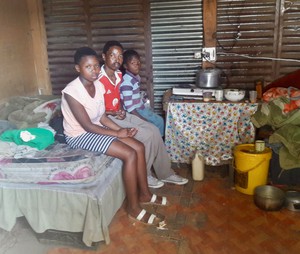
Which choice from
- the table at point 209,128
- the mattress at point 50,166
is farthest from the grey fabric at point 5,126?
the table at point 209,128

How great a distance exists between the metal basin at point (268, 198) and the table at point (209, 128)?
64 centimetres

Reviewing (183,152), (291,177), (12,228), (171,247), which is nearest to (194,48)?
(183,152)

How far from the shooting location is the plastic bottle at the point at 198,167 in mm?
2975

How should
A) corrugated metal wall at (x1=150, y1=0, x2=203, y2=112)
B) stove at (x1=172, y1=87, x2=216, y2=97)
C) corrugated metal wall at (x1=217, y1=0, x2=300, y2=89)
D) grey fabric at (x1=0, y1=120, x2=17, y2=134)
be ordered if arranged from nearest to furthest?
grey fabric at (x1=0, y1=120, x2=17, y2=134) → stove at (x1=172, y1=87, x2=216, y2=97) → corrugated metal wall at (x1=217, y1=0, x2=300, y2=89) → corrugated metal wall at (x1=150, y1=0, x2=203, y2=112)

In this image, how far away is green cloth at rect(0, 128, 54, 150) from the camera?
239 centimetres

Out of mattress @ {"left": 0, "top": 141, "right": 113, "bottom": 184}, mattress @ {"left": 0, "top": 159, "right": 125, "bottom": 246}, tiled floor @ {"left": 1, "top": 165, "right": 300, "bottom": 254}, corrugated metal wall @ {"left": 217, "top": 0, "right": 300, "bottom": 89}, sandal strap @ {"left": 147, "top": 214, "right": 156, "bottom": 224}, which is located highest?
corrugated metal wall @ {"left": 217, "top": 0, "right": 300, "bottom": 89}

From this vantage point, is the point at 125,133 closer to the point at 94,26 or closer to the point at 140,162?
the point at 140,162

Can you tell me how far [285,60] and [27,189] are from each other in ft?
9.53

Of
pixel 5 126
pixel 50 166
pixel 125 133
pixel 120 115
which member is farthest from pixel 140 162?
pixel 5 126

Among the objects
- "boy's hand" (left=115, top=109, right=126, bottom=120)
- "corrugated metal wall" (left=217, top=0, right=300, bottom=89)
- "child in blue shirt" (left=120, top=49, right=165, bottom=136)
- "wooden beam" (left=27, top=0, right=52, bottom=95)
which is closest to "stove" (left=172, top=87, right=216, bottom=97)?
"child in blue shirt" (left=120, top=49, right=165, bottom=136)

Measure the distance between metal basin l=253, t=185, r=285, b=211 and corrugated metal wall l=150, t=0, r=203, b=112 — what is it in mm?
1600

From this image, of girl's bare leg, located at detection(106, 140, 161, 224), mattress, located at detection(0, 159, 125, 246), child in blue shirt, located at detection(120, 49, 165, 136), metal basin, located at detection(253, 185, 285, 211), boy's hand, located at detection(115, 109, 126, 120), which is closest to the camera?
mattress, located at detection(0, 159, 125, 246)

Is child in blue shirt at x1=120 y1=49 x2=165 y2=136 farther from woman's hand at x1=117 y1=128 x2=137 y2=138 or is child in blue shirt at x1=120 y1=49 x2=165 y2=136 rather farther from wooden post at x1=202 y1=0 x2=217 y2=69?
wooden post at x1=202 y1=0 x2=217 y2=69

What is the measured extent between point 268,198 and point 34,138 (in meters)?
1.91
